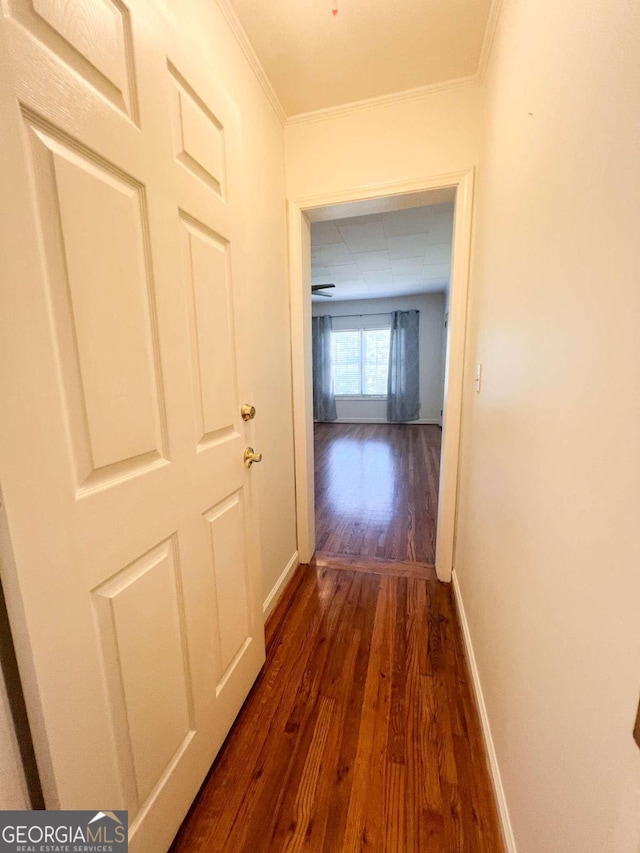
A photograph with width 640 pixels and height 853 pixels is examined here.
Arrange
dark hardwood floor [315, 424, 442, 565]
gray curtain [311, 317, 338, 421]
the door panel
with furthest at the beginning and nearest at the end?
gray curtain [311, 317, 338, 421], dark hardwood floor [315, 424, 442, 565], the door panel

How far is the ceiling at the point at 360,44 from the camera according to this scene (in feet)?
4.05

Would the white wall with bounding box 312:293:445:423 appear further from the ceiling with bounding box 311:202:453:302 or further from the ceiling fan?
the ceiling fan

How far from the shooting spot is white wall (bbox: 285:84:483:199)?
5.14 feet

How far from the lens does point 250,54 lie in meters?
1.39

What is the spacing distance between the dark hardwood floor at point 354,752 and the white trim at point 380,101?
2.58 meters

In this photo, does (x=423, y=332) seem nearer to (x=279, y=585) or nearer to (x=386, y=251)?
(x=386, y=251)

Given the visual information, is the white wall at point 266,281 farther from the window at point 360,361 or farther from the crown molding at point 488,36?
the window at point 360,361

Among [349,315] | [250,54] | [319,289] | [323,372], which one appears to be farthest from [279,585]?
[349,315]

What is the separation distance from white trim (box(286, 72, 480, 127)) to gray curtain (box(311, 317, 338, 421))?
17.2 feet

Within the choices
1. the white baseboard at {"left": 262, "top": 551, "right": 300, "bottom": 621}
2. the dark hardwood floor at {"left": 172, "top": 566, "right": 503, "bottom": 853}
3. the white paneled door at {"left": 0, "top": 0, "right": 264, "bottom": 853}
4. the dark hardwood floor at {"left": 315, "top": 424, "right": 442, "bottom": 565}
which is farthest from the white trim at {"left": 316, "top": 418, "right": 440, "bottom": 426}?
the white paneled door at {"left": 0, "top": 0, "right": 264, "bottom": 853}

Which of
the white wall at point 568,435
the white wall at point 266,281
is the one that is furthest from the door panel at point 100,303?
the white wall at point 568,435

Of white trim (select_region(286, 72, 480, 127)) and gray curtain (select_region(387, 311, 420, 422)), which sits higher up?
white trim (select_region(286, 72, 480, 127))

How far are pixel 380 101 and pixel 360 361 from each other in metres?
5.45

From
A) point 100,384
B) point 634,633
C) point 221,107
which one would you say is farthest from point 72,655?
point 221,107
